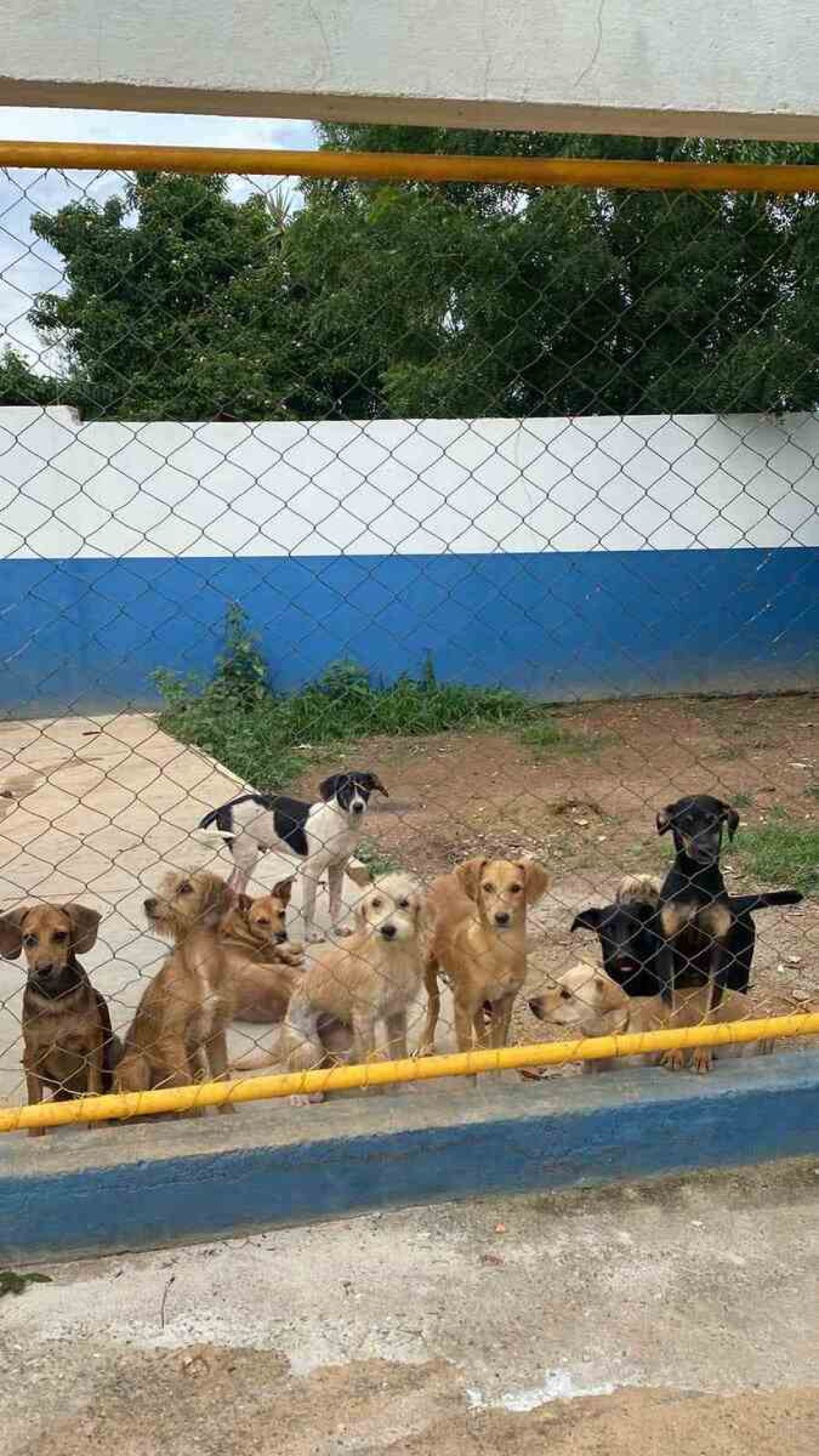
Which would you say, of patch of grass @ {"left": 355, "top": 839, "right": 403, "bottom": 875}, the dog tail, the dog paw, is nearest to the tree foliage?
patch of grass @ {"left": 355, "top": 839, "right": 403, "bottom": 875}

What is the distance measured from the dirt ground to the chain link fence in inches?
1.9

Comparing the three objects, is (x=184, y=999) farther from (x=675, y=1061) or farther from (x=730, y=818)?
(x=730, y=818)

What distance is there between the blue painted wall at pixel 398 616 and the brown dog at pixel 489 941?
7388 millimetres

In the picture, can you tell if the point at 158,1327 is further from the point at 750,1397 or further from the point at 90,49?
the point at 90,49

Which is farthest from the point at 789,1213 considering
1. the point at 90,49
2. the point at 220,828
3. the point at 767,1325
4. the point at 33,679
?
the point at 33,679

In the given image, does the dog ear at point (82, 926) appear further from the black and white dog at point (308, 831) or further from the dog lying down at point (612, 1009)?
the black and white dog at point (308, 831)

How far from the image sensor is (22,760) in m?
9.63

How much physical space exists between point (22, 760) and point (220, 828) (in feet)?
13.3

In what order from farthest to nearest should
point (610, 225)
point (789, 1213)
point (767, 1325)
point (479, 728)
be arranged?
point (479, 728) → point (610, 225) → point (789, 1213) → point (767, 1325)

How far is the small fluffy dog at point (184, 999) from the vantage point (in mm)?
3463

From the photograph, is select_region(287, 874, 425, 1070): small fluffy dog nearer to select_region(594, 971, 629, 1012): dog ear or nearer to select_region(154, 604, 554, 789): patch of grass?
select_region(594, 971, 629, 1012): dog ear

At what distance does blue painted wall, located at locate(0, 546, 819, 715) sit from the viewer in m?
11.2

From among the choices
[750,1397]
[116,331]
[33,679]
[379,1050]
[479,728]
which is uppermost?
[116,331]

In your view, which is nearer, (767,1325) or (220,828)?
(767,1325)
